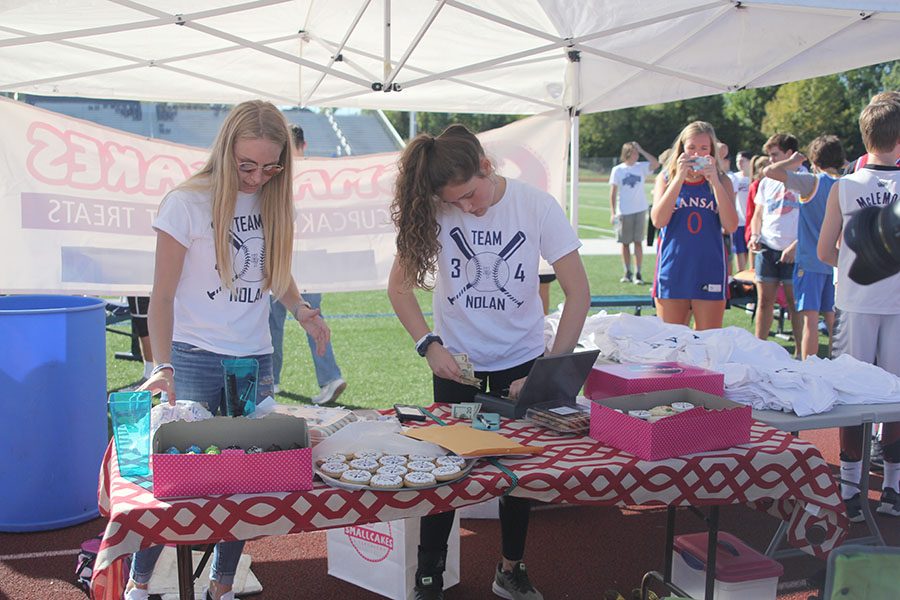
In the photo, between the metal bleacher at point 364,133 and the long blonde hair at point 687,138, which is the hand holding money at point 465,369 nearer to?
the long blonde hair at point 687,138

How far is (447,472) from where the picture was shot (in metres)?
1.96

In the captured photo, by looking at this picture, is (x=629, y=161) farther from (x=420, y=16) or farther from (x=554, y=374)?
(x=554, y=374)

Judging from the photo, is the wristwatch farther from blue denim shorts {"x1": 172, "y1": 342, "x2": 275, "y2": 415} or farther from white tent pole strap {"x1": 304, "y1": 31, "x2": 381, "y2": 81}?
white tent pole strap {"x1": 304, "y1": 31, "x2": 381, "y2": 81}

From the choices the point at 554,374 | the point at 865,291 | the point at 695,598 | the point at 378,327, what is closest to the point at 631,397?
the point at 554,374

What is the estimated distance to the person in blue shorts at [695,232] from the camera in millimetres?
4699

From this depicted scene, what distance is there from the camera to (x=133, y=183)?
17.4 feet

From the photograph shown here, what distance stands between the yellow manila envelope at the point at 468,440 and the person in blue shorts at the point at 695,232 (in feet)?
9.23

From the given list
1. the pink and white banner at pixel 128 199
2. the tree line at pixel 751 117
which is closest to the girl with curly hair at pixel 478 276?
the pink and white banner at pixel 128 199

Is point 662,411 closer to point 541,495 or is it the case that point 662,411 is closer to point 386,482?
point 541,495

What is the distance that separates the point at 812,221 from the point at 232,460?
4689 mm

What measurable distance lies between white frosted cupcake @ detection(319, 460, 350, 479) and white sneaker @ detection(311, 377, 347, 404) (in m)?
3.65

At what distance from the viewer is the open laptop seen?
2.46 metres

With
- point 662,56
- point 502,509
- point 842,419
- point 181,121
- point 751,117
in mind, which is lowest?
point 502,509

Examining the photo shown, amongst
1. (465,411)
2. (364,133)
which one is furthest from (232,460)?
(364,133)
